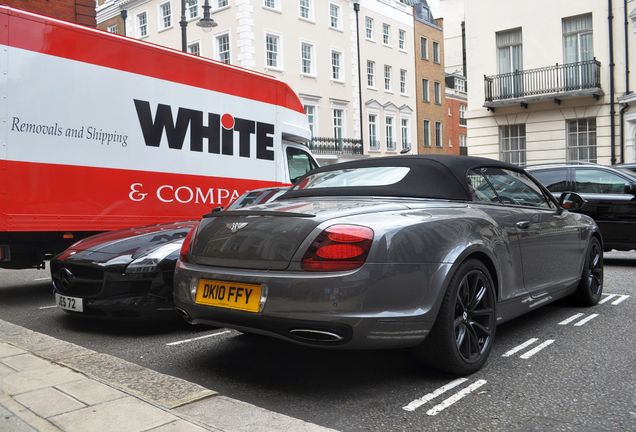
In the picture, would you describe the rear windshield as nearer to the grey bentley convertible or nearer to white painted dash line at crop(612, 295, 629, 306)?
the grey bentley convertible

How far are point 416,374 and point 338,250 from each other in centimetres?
113

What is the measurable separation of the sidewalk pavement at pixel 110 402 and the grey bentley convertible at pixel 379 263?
47 cm

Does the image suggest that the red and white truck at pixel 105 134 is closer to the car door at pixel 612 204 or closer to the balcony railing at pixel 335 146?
the car door at pixel 612 204

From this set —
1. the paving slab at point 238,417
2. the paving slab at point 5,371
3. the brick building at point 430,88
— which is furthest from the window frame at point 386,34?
the paving slab at point 238,417

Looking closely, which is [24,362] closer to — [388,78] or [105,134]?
[105,134]

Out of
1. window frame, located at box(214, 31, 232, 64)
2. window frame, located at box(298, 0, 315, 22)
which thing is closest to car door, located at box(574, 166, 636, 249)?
window frame, located at box(214, 31, 232, 64)

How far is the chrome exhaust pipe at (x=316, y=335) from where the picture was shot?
3154mm

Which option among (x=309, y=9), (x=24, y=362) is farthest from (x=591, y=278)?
(x=309, y=9)

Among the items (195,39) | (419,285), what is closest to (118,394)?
(419,285)

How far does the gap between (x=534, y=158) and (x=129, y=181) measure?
17.7 m

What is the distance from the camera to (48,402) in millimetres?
3154

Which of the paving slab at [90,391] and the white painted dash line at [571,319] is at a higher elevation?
the paving slab at [90,391]

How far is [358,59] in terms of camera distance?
1398 inches

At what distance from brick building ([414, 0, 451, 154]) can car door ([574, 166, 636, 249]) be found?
1322 inches
